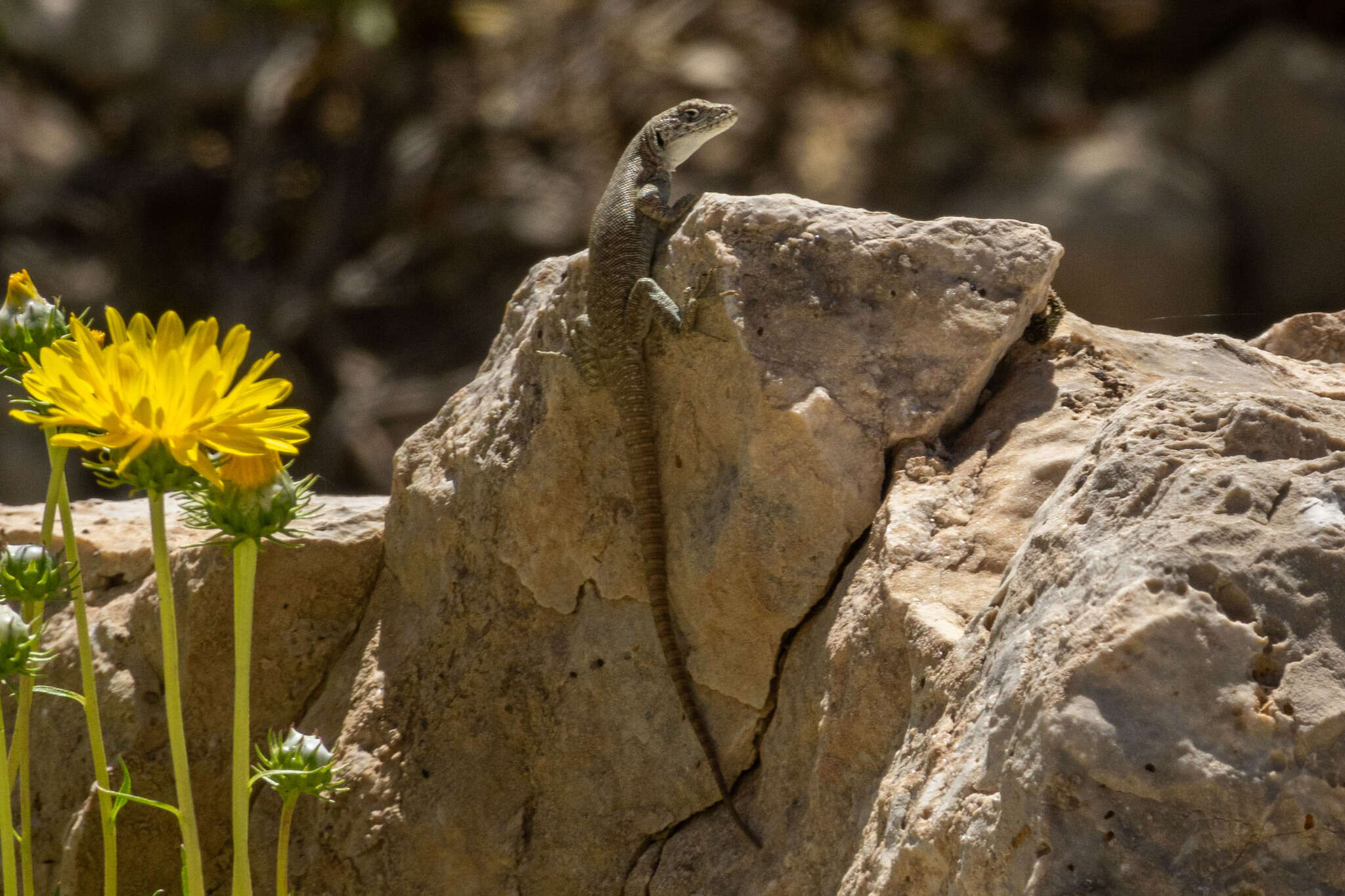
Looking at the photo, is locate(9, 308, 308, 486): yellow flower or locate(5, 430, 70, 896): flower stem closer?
locate(9, 308, 308, 486): yellow flower

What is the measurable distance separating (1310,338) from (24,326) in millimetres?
2806

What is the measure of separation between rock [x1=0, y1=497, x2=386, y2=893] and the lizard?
2.74 ft

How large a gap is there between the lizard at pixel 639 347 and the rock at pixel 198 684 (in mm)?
834

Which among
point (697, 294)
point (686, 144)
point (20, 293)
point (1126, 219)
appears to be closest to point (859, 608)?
point (697, 294)

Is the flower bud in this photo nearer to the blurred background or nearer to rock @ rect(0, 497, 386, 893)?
rock @ rect(0, 497, 386, 893)

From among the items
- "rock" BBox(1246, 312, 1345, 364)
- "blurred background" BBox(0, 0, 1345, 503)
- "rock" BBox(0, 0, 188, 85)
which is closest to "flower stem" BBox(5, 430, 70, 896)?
"rock" BBox(1246, 312, 1345, 364)

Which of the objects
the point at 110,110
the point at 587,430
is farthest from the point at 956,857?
the point at 110,110

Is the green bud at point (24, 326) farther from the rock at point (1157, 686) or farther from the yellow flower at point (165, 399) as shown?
the rock at point (1157, 686)

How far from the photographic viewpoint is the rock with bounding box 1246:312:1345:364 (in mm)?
3105

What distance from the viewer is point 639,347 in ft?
9.68

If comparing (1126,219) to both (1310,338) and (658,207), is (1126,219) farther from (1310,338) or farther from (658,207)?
(658,207)

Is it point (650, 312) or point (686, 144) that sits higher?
point (686, 144)

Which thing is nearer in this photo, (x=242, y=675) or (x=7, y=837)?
(x=242, y=675)

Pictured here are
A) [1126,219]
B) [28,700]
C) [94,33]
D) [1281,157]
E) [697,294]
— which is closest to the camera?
[28,700]
